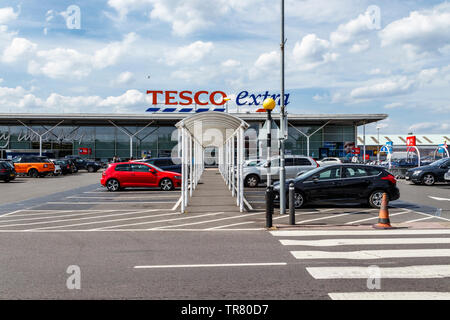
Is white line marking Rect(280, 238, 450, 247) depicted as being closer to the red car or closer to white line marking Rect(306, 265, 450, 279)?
white line marking Rect(306, 265, 450, 279)

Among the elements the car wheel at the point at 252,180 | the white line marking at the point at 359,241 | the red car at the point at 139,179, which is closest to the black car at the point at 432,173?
the car wheel at the point at 252,180

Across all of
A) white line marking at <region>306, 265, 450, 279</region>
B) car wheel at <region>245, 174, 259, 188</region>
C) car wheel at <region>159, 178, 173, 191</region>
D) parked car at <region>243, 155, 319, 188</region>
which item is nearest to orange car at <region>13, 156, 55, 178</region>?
car wheel at <region>159, 178, 173, 191</region>

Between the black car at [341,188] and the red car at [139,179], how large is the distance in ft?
28.8

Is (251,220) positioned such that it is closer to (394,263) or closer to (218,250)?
(218,250)

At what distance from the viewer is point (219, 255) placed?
7168 millimetres

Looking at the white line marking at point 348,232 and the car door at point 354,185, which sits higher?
the car door at point 354,185

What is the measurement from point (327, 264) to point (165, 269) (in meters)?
2.41

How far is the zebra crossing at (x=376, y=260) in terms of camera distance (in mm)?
5199

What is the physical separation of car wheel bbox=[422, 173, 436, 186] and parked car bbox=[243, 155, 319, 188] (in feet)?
22.2

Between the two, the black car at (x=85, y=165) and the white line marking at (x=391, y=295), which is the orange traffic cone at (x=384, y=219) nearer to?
the white line marking at (x=391, y=295)

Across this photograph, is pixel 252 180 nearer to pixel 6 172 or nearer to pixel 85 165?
pixel 6 172

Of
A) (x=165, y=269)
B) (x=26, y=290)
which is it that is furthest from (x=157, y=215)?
(x=26, y=290)

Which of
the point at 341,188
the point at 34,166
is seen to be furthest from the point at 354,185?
the point at 34,166
